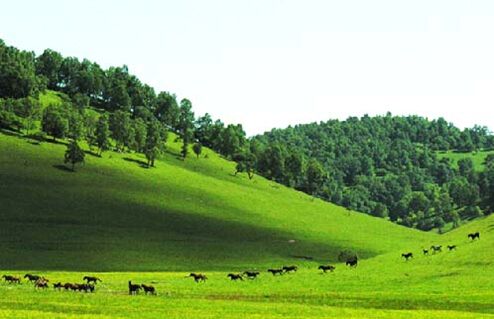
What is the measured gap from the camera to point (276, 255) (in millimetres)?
145625

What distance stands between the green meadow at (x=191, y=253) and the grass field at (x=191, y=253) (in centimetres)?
24

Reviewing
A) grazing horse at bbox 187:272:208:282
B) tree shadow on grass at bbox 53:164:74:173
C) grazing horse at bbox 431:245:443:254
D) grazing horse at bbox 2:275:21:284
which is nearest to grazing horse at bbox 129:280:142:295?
grazing horse at bbox 187:272:208:282

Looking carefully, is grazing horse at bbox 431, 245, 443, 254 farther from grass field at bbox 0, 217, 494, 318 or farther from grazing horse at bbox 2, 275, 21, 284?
grazing horse at bbox 2, 275, 21, 284

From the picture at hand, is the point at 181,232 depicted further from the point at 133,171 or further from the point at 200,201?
the point at 133,171

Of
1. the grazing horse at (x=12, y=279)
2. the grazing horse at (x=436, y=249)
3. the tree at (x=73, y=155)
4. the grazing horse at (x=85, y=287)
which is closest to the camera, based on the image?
the grazing horse at (x=85, y=287)

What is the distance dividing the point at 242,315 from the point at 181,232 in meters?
108

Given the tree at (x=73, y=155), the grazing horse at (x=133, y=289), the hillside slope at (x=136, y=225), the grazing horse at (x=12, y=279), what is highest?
the tree at (x=73, y=155)

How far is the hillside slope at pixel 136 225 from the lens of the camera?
133m

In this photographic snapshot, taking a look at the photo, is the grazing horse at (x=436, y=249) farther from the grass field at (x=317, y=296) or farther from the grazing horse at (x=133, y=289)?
the grazing horse at (x=133, y=289)

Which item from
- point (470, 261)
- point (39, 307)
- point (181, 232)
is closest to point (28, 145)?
point (181, 232)

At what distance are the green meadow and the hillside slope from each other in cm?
38

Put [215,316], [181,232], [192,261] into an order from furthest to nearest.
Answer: [181,232] → [192,261] → [215,316]

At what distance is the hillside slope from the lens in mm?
133375

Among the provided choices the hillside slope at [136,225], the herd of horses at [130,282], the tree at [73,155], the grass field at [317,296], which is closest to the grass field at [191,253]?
the grass field at [317,296]
